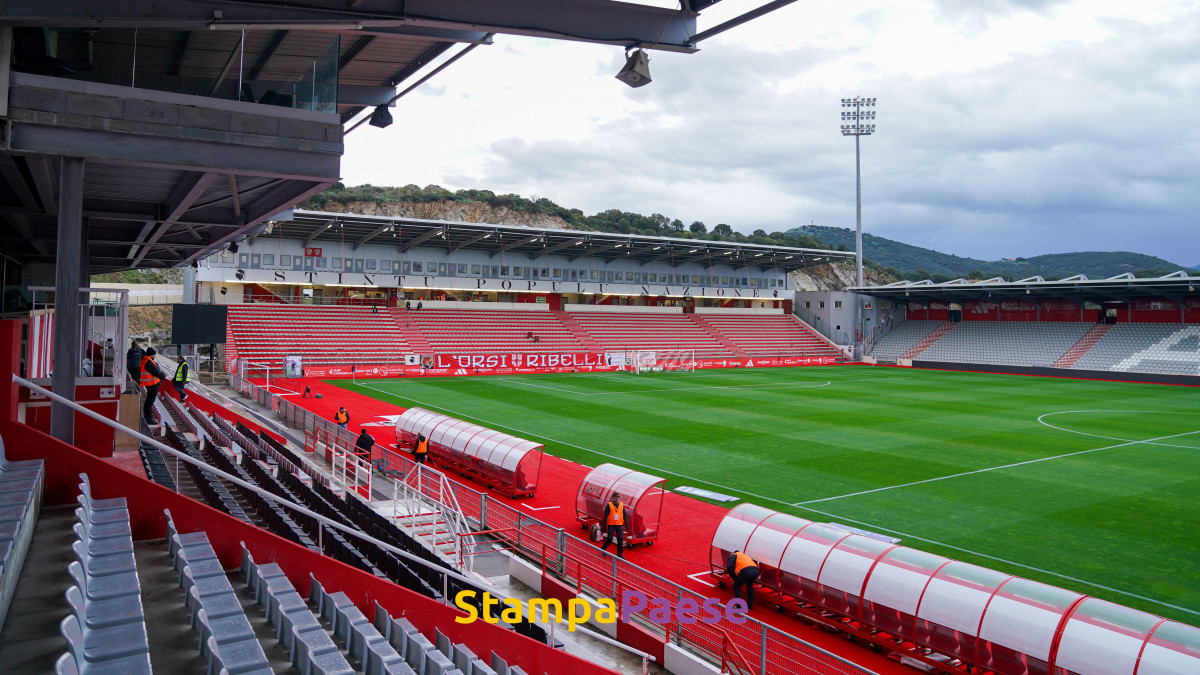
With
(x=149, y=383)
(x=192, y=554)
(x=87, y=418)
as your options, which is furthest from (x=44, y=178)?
(x=192, y=554)

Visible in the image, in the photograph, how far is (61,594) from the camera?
18.2 feet

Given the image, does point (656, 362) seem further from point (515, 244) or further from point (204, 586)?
point (204, 586)

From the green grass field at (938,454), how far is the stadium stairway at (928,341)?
2212 centimetres

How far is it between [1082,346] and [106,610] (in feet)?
223

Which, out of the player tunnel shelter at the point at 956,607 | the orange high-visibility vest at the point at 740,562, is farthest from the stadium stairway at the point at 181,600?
the player tunnel shelter at the point at 956,607

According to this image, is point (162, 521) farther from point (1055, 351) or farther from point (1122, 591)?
point (1055, 351)

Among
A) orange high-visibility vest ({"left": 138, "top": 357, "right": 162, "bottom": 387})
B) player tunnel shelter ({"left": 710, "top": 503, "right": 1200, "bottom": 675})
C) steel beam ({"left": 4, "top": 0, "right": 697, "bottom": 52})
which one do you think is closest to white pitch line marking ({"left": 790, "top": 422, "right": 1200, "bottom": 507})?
player tunnel shelter ({"left": 710, "top": 503, "right": 1200, "bottom": 675})

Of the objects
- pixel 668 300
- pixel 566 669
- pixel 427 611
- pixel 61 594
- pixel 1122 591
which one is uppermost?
pixel 668 300

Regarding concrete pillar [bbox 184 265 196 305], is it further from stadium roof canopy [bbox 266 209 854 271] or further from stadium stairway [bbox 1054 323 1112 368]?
stadium stairway [bbox 1054 323 1112 368]

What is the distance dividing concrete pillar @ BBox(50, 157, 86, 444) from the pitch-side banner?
120 feet

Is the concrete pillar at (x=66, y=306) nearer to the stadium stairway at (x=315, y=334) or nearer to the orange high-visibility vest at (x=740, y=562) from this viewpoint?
the orange high-visibility vest at (x=740, y=562)

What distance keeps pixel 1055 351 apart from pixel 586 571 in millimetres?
60034

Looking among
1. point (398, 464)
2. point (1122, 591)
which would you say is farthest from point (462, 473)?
point (1122, 591)

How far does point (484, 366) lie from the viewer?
51438 mm
